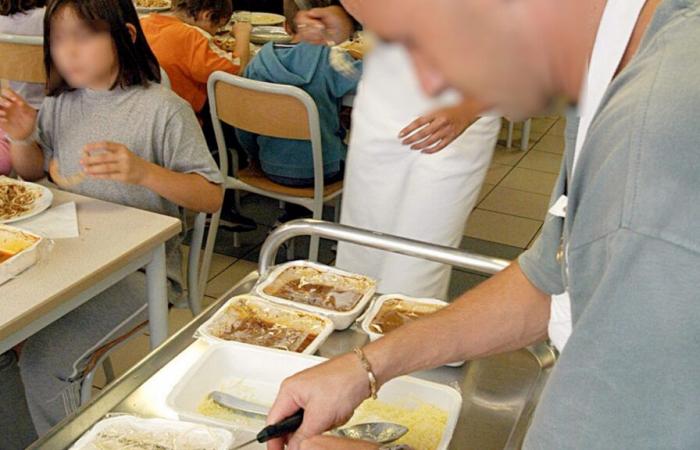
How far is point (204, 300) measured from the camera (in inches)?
94.3

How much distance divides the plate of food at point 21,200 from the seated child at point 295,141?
0.86 metres

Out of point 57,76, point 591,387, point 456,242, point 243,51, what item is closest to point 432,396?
point 591,387

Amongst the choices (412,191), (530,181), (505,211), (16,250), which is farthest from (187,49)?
(530,181)

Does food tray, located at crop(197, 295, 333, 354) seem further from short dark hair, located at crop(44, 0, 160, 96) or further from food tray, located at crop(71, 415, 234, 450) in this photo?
short dark hair, located at crop(44, 0, 160, 96)

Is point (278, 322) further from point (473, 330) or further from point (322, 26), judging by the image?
point (322, 26)

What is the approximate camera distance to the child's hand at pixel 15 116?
5.16 ft

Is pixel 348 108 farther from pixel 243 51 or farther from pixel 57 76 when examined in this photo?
pixel 57 76

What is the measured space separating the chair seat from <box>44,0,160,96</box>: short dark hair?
72 cm

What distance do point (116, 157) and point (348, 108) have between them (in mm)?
1227

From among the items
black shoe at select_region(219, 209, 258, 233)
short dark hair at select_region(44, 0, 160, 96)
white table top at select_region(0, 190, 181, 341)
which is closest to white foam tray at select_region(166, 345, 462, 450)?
white table top at select_region(0, 190, 181, 341)

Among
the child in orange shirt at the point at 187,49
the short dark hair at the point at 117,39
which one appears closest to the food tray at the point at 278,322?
the short dark hair at the point at 117,39

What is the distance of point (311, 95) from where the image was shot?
7.13ft

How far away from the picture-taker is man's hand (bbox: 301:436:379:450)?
0.76m

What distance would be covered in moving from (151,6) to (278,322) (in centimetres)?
272
